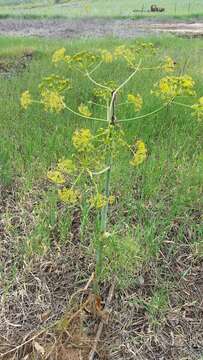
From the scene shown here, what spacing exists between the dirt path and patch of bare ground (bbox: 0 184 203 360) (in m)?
8.46

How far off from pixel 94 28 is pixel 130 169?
10002 millimetres

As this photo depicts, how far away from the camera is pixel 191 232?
2.81 m

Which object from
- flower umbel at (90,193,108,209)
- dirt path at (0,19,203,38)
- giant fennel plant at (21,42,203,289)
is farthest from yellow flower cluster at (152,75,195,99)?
dirt path at (0,19,203,38)

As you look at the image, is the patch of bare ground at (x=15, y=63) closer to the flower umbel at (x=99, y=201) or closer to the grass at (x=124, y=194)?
the grass at (x=124, y=194)

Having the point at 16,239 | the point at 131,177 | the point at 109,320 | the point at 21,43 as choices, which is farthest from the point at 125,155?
the point at 21,43

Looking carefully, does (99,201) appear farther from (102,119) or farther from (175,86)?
(175,86)

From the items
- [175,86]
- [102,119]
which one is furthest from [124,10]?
[175,86]

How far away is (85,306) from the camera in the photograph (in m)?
2.36

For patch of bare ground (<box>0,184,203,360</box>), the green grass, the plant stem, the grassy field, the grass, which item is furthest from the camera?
the grassy field

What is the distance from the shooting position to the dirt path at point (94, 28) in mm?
11211

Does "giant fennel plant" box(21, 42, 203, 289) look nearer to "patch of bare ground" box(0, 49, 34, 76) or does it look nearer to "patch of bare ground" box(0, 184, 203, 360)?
"patch of bare ground" box(0, 184, 203, 360)

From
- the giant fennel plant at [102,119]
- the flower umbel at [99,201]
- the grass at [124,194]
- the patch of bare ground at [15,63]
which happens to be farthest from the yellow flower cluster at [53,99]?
the patch of bare ground at [15,63]

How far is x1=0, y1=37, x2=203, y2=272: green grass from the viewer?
2773 millimetres

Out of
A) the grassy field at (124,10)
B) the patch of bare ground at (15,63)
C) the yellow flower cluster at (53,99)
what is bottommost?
the patch of bare ground at (15,63)
